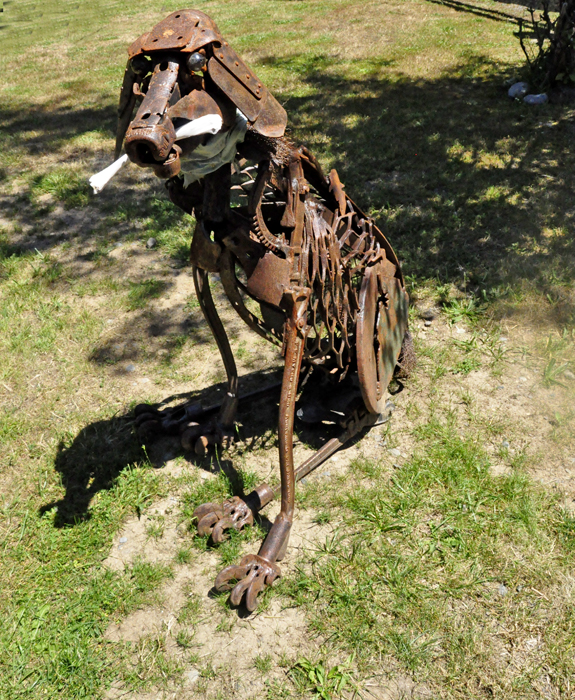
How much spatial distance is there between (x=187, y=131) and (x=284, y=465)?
1.59 meters

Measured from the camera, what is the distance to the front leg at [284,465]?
9.34 feet

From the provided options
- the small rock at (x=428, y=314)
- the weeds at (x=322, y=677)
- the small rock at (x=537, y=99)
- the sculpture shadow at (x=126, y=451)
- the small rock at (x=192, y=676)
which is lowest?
the weeds at (x=322, y=677)

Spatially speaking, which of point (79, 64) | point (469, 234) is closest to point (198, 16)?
point (469, 234)

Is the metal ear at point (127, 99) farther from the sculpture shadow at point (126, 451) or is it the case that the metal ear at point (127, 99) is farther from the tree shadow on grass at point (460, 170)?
the tree shadow on grass at point (460, 170)

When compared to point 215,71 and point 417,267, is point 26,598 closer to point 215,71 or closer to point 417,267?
point 215,71

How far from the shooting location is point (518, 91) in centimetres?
796

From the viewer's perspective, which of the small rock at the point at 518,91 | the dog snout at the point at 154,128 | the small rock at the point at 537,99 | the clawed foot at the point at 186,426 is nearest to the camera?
the dog snout at the point at 154,128

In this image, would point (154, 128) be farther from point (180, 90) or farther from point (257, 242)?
point (257, 242)

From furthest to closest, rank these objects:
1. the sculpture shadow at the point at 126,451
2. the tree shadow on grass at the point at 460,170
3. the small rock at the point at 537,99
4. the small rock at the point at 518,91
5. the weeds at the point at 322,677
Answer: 1. the small rock at the point at 518,91
2. the small rock at the point at 537,99
3. the tree shadow on grass at the point at 460,170
4. the sculpture shadow at the point at 126,451
5. the weeds at the point at 322,677

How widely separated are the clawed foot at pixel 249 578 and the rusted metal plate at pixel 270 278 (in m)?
1.26

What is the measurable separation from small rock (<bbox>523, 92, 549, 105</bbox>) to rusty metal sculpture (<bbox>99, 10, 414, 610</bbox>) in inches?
212

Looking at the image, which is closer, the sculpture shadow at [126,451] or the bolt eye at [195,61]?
the bolt eye at [195,61]

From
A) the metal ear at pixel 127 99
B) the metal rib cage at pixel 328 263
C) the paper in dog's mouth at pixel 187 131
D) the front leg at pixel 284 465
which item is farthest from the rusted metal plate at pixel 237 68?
the front leg at pixel 284 465

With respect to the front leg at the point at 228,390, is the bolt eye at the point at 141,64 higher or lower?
higher
